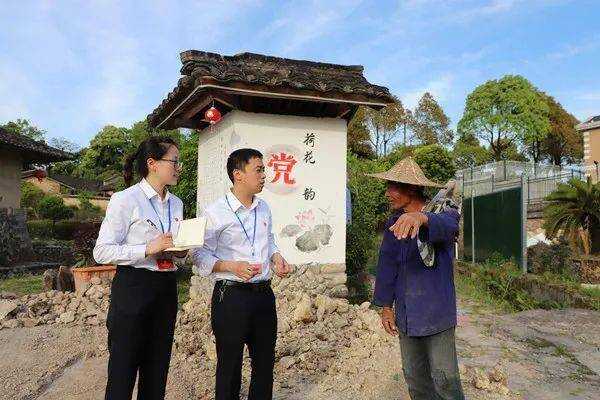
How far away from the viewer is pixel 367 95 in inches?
261

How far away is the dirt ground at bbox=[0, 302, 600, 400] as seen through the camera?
4203mm

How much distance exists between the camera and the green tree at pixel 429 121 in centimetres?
3509

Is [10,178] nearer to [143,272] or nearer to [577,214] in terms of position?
[143,272]

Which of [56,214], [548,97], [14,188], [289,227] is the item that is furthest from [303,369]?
[548,97]

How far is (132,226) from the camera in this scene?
2822 mm

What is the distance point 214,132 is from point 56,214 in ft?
84.3

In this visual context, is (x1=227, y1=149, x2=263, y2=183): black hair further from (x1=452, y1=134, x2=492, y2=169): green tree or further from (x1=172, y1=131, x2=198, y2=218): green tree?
(x1=452, y1=134, x2=492, y2=169): green tree

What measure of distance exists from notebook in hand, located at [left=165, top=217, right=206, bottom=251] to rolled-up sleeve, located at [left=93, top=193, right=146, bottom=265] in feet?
0.67

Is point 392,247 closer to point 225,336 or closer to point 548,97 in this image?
point 225,336

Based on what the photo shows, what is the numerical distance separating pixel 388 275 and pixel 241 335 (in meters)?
0.92

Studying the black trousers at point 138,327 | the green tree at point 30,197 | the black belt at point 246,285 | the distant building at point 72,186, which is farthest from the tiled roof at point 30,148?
the distant building at point 72,186

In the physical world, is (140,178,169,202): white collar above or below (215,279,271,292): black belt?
above

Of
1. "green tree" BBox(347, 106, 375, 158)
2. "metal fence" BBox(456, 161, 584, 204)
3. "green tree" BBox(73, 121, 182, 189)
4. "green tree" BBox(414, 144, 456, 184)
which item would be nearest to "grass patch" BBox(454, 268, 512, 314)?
"metal fence" BBox(456, 161, 584, 204)

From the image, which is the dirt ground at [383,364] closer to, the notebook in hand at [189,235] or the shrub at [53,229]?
the notebook in hand at [189,235]
